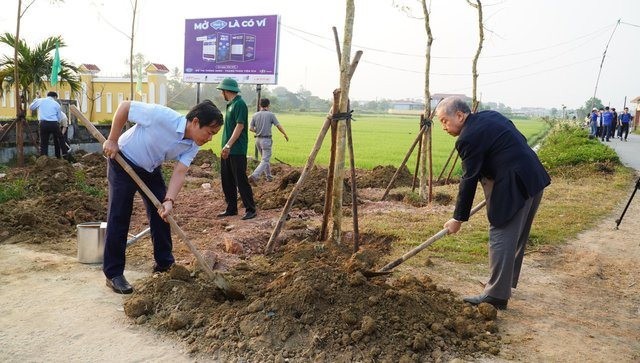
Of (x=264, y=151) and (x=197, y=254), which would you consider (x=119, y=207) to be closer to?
(x=197, y=254)

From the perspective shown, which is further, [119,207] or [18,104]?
[18,104]

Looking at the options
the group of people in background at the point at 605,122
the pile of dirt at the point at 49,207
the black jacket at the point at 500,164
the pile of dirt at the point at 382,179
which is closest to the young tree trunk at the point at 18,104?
the pile of dirt at the point at 49,207

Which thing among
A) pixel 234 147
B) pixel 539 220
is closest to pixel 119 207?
pixel 234 147

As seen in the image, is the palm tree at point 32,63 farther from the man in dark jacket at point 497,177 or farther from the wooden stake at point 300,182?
the man in dark jacket at point 497,177

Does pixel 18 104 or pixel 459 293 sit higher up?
pixel 18 104

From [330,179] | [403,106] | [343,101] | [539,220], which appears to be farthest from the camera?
[403,106]

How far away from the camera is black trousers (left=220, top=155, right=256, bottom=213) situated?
7.03m

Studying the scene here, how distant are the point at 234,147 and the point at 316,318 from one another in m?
3.85

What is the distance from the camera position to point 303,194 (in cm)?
818

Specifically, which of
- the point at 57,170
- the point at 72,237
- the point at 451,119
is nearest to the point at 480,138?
the point at 451,119

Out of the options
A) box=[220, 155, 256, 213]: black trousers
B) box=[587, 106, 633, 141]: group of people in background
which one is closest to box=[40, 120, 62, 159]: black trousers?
box=[220, 155, 256, 213]: black trousers

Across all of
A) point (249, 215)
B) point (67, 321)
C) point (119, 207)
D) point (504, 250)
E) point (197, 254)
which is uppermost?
point (119, 207)

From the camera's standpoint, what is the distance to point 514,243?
4.03m

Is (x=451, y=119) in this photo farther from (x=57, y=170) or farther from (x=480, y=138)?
(x=57, y=170)
